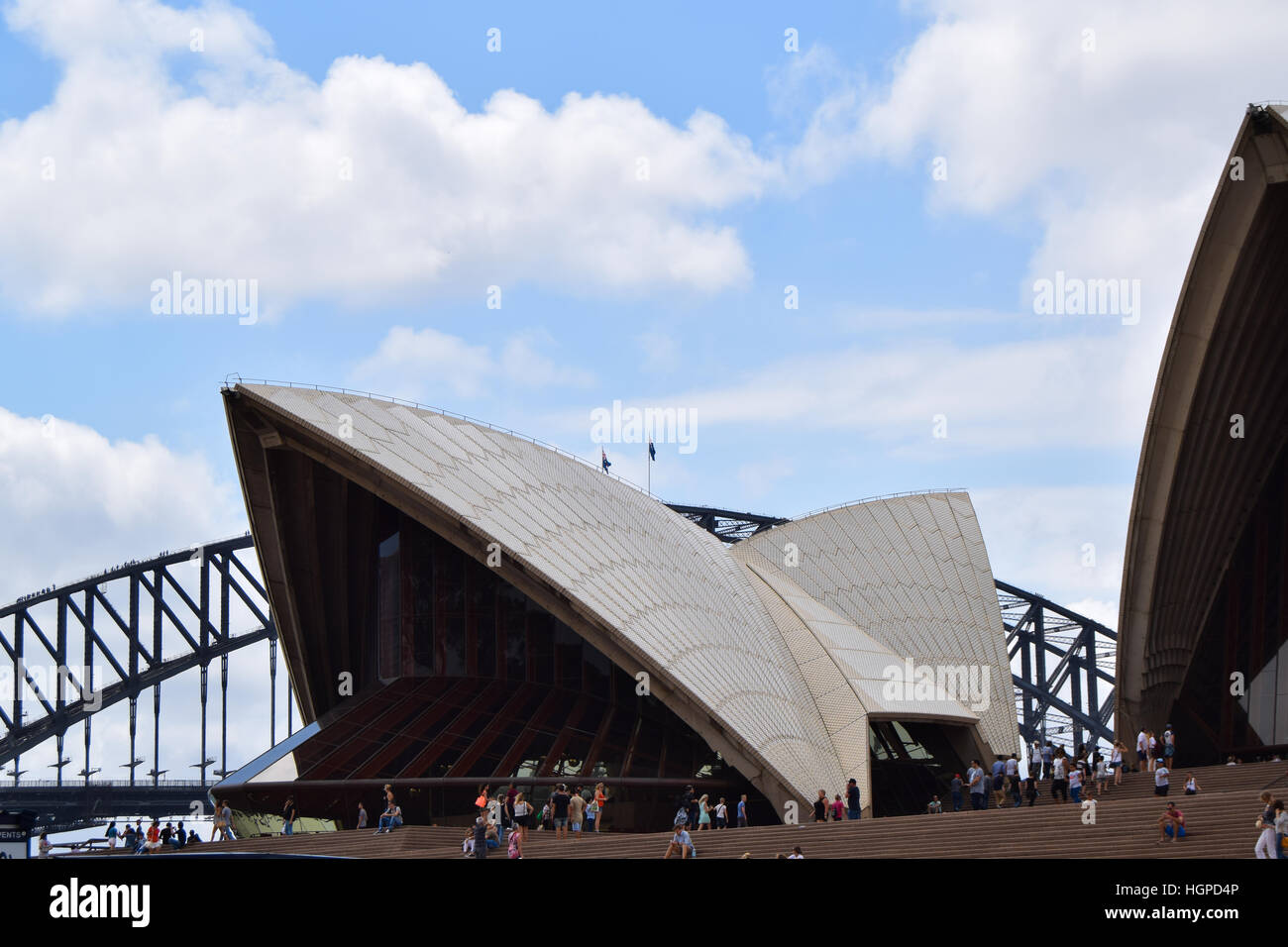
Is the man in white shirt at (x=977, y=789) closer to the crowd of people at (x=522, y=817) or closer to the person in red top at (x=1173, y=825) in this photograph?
the crowd of people at (x=522, y=817)

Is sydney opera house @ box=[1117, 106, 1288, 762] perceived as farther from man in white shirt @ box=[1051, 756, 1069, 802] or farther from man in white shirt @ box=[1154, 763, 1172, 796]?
man in white shirt @ box=[1154, 763, 1172, 796]

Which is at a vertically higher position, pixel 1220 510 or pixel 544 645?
pixel 1220 510

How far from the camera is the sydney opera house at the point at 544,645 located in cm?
4091

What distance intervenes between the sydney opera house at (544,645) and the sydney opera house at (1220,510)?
19.7 feet

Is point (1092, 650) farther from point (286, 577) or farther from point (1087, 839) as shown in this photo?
point (1087, 839)

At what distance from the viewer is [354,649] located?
52.2 meters

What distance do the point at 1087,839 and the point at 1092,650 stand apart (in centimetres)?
7326

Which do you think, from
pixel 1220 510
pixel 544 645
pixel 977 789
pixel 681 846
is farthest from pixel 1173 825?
pixel 544 645

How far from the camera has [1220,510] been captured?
149 feet

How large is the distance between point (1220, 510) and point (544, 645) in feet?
68.0

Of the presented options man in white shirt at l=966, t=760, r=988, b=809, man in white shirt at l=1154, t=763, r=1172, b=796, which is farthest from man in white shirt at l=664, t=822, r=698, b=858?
man in white shirt at l=1154, t=763, r=1172, b=796

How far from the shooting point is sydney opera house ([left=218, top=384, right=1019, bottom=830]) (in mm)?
40906

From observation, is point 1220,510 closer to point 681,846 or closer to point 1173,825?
point 1173,825
